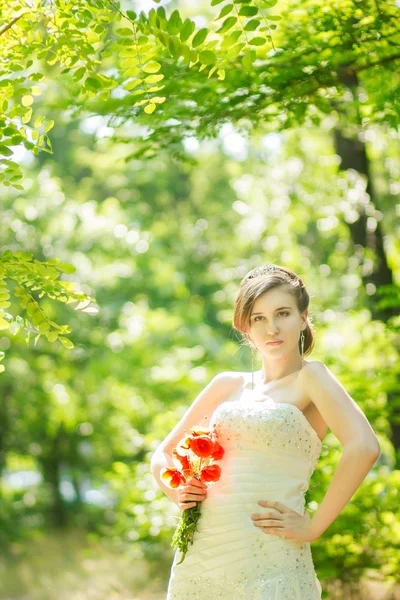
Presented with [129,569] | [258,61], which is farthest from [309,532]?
[129,569]

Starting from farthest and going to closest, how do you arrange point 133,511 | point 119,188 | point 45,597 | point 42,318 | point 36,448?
1. point 119,188
2. point 36,448
3. point 45,597
4. point 133,511
5. point 42,318

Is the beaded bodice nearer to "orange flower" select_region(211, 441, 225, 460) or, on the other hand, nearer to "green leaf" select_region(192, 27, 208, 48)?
"orange flower" select_region(211, 441, 225, 460)

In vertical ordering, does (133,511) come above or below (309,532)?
below

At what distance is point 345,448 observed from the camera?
2.34 metres

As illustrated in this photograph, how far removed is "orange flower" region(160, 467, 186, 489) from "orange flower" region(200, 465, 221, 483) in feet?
→ 0.32

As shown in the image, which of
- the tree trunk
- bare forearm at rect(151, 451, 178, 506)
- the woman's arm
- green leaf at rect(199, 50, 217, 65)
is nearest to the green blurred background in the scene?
the tree trunk

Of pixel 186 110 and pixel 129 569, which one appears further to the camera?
pixel 129 569

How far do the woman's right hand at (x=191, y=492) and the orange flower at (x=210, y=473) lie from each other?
4cm

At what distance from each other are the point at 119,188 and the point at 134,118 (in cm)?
1406

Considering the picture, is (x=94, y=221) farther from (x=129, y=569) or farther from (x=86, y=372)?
(x=129, y=569)

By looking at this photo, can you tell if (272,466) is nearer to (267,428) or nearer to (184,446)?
(267,428)

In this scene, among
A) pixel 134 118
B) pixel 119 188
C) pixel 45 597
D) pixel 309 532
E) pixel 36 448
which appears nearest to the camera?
pixel 309 532

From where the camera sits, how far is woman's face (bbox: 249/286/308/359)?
104 inches

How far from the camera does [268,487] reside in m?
2.50
